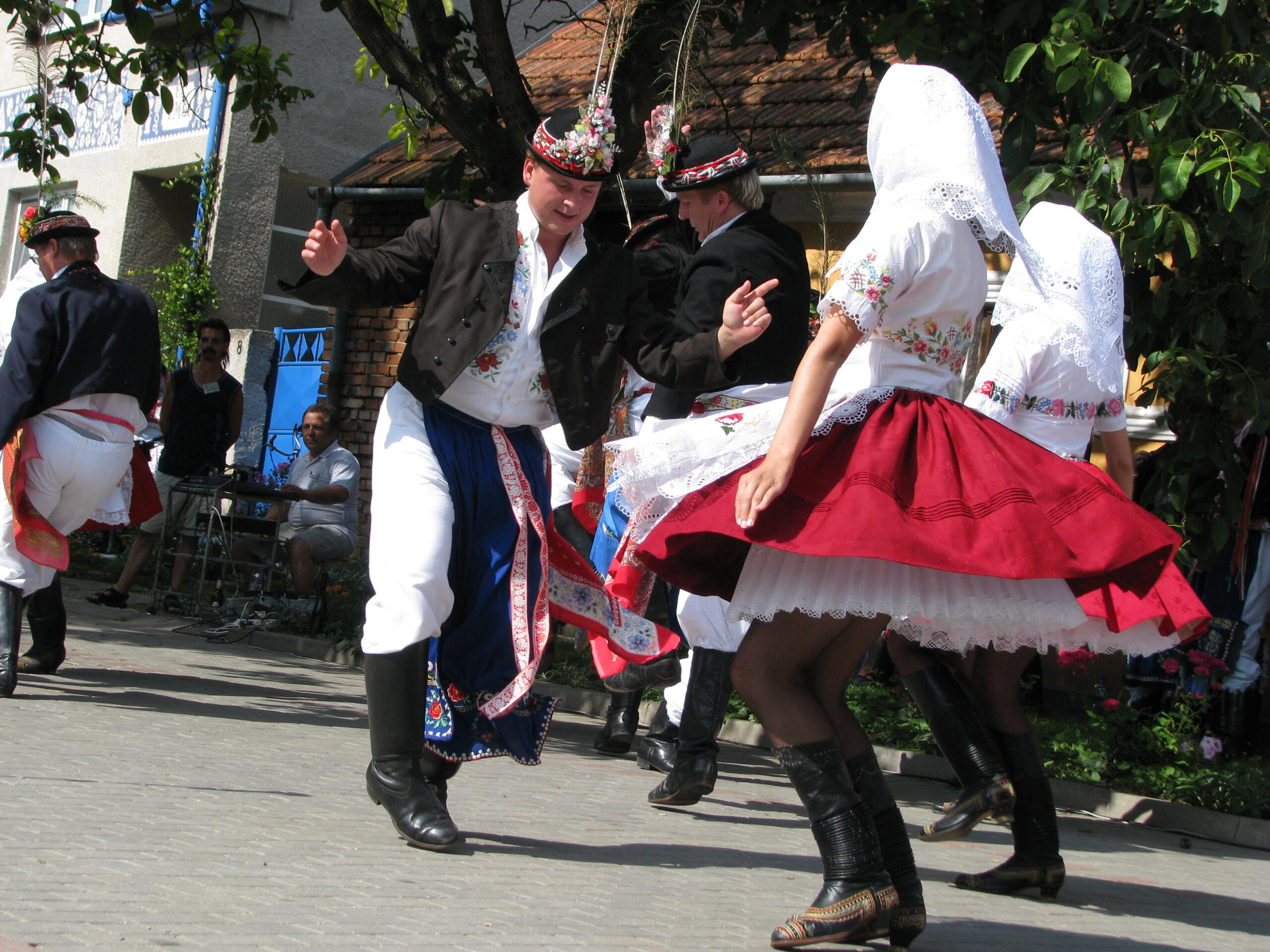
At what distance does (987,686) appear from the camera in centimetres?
418

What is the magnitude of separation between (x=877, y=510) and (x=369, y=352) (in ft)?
37.5

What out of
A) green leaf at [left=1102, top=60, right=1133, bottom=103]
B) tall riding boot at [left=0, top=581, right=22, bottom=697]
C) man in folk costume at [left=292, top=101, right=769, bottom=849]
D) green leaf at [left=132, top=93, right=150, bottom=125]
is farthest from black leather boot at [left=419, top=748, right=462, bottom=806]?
green leaf at [left=132, top=93, right=150, bottom=125]

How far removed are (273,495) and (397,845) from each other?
633cm

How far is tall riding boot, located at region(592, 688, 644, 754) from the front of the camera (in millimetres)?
6449

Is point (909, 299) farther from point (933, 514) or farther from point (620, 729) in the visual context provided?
point (620, 729)

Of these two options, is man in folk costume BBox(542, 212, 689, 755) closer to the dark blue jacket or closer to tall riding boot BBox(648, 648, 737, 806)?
tall riding boot BBox(648, 648, 737, 806)

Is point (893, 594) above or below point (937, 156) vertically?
below

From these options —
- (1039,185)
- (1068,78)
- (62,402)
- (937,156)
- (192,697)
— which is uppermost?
(1068,78)

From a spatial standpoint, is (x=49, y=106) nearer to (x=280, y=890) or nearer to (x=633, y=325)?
(x=633, y=325)

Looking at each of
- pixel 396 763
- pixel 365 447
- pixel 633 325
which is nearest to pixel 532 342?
pixel 633 325

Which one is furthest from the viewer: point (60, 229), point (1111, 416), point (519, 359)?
point (60, 229)

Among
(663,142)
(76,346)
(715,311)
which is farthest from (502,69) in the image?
(715,311)

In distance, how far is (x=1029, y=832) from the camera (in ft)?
13.3

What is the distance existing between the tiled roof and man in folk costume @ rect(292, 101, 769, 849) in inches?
199
